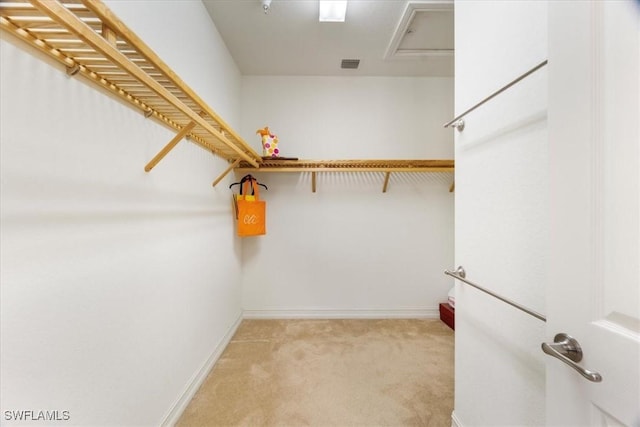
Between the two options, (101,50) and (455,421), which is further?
(455,421)

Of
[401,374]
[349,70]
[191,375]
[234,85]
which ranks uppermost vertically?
[349,70]

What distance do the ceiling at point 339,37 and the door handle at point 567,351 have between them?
2061 mm

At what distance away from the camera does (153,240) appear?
1.14 m

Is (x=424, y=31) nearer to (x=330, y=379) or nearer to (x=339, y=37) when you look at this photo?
(x=339, y=37)

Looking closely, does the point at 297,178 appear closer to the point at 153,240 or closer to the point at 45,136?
the point at 153,240

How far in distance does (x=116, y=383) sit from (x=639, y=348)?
155 cm

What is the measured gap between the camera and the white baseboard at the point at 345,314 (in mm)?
2527

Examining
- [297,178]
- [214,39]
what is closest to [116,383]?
[297,178]

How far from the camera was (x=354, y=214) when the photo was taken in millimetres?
2561

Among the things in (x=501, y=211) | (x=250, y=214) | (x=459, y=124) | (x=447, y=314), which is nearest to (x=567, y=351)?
(x=501, y=211)

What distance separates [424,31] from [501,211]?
1.79 meters

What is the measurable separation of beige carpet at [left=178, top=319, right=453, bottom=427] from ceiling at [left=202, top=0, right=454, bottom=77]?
8.61ft

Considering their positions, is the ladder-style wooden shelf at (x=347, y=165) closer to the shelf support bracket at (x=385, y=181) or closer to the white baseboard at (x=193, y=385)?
the shelf support bracket at (x=385, y=181)

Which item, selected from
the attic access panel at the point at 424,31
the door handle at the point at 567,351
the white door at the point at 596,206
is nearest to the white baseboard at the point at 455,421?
the white door at the point at 596,206
